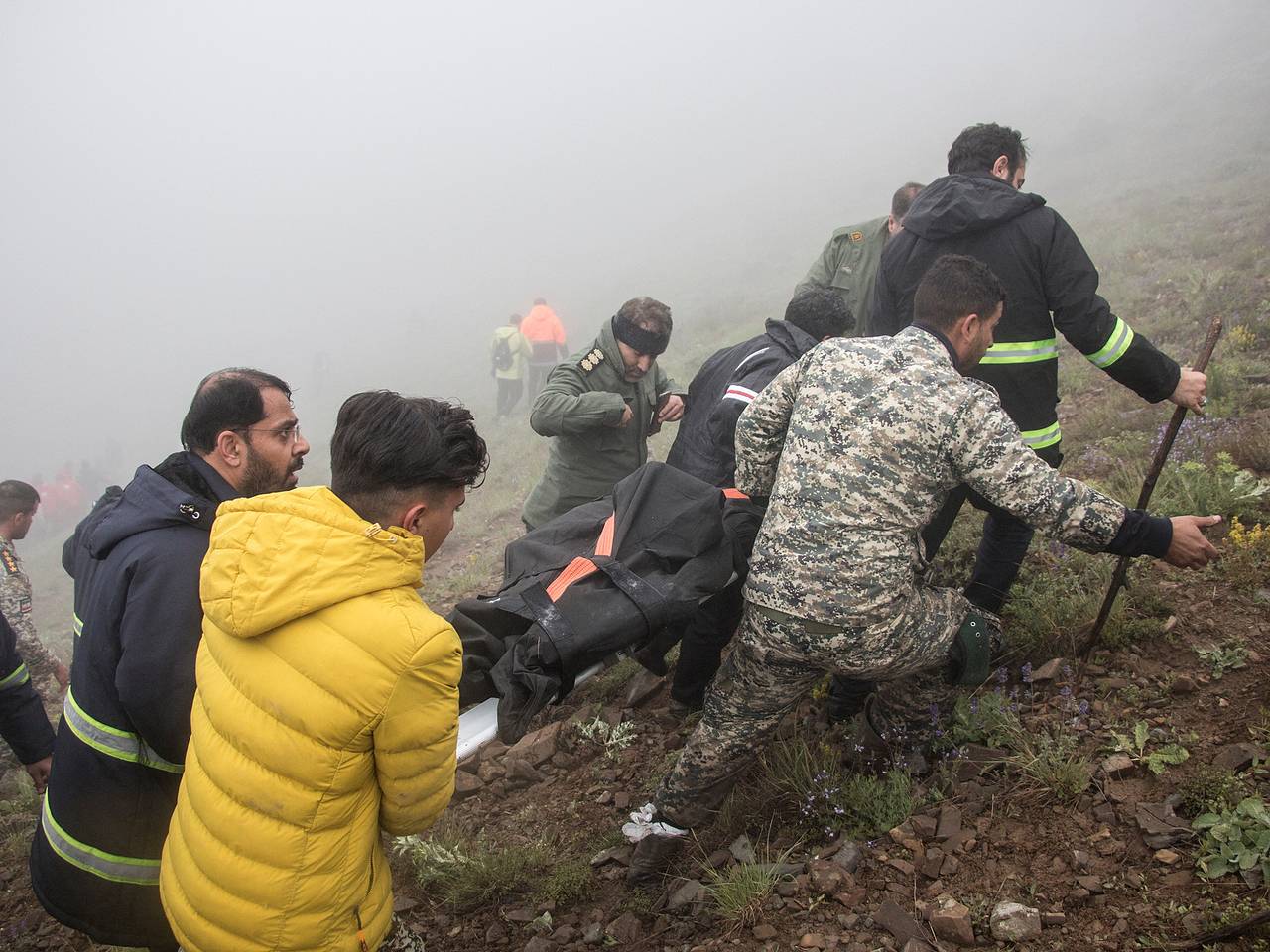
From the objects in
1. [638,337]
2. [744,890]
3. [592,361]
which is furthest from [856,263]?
[744,890]

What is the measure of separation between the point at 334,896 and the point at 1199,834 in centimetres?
252

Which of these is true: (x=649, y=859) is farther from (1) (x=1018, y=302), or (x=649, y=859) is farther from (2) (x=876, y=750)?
(1) (x=1018, y=302)

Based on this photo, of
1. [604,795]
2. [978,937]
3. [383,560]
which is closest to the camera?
[383,560]

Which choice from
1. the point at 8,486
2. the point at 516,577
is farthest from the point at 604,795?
the point at 8,486

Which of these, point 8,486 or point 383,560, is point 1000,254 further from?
point 8,486

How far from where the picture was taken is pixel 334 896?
1759 millimetres

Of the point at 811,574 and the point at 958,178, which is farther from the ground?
the point at 958,178

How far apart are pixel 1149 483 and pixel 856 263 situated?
2867mm

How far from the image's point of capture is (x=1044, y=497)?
2.34 metres

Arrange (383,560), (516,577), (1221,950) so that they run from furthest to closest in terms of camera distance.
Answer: (516,577) → (1221,950) → (383,560)

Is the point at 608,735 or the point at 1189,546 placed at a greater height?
the point at 1189,546

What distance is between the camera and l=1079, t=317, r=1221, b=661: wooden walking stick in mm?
3045

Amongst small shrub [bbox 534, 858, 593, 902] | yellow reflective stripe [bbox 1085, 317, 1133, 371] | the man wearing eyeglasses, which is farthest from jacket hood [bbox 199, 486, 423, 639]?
yellow reflective stripe [bbox 1085, 317, 1133, 371]

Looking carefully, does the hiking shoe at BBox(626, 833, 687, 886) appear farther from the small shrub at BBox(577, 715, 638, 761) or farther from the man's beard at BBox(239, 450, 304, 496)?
the man's beard at BBox(239, 450, 304, 496)
